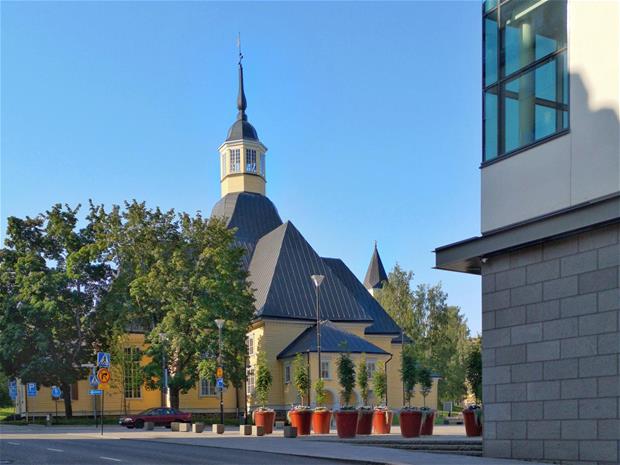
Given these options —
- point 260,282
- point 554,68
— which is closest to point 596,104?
point 554,68

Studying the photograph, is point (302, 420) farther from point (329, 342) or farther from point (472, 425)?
point (329, 342)

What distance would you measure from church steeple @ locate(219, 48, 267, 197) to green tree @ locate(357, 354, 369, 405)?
26.5m

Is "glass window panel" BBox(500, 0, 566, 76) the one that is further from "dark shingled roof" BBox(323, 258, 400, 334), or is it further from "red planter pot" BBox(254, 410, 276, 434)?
"dark shingled roof" BBox(323, 258, 400, 334)

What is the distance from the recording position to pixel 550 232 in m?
16.5

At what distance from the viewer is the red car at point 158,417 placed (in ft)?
154

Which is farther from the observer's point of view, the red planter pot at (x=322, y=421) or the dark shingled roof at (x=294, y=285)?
the dark shingled roof at (x=294, y=285)

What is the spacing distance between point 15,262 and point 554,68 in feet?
149

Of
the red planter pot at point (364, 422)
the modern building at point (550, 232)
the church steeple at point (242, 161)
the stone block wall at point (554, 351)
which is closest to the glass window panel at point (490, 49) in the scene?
the modern building at point (550, 232)

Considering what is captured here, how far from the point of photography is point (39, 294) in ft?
174

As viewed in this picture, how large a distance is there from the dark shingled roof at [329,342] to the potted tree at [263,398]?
15.0m

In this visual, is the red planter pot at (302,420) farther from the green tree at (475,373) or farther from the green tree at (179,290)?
the green tree at (179,290)

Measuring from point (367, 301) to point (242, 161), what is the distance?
19.0 metres

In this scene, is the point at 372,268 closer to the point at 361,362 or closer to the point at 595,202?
the point at 361,362

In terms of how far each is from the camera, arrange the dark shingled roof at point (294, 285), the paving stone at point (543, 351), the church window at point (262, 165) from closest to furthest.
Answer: the paving stone at point (543, 351) → the dark shingled roof at point (294, 285) → the church window at point (262, 165)
